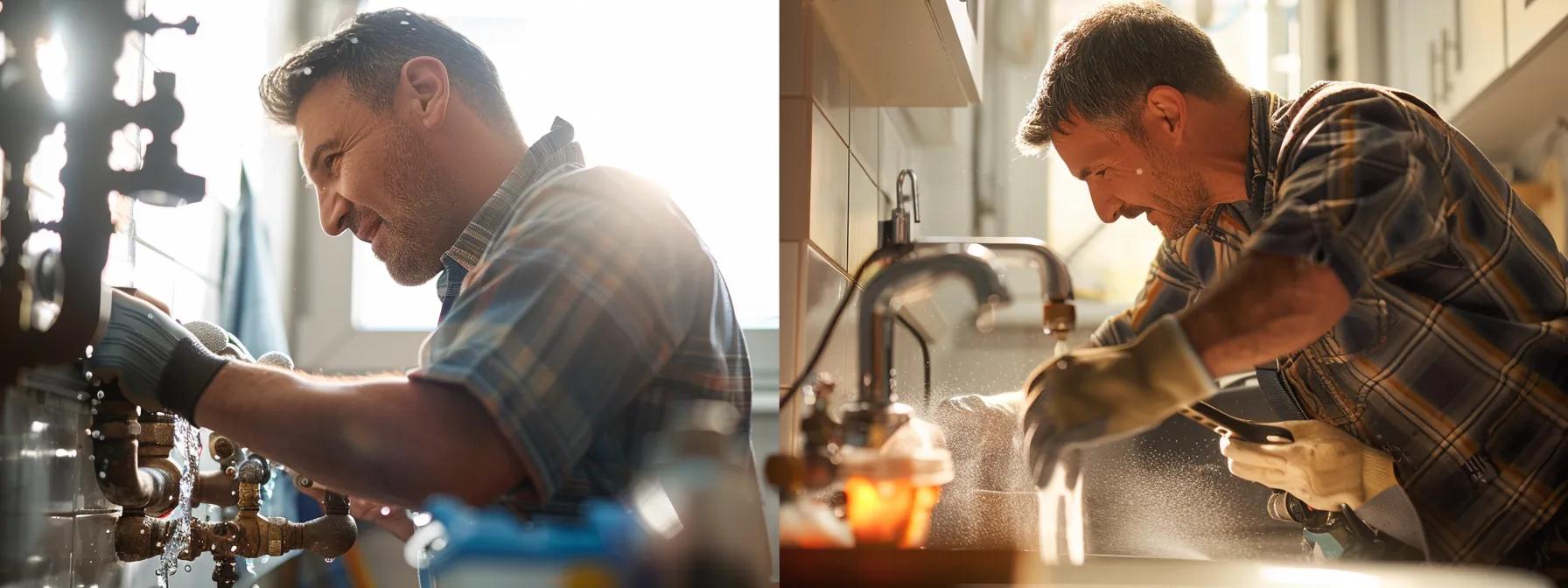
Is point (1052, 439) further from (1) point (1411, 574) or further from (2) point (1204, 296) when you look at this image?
(1) point (1411, 574)

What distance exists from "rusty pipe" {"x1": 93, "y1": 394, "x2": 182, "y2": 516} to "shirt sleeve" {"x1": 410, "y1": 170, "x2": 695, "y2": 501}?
9.5 inches

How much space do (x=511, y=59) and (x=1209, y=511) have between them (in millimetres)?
631

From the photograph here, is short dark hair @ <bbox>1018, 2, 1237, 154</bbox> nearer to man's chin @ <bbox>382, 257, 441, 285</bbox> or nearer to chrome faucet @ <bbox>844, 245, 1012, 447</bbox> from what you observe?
chrome faucet @ <bbox>844, 245, 1012, 447</bbox>

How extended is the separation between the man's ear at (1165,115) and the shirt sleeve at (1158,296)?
76 millimetres

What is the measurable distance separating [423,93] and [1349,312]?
0.69m

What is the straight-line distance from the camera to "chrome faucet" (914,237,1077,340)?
2.91ft

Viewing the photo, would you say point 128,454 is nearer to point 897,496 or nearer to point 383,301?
point 383,301

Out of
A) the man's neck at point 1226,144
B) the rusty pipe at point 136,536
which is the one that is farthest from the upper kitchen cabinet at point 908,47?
the rusty pipe at point 136,536

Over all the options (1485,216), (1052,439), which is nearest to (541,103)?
(1052,439)

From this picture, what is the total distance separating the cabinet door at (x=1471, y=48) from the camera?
0.88m

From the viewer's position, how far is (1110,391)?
0.85 m

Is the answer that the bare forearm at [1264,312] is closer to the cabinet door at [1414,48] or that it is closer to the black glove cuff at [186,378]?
the cabinet door at [1414,48]

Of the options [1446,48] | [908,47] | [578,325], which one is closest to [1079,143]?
[908,47]

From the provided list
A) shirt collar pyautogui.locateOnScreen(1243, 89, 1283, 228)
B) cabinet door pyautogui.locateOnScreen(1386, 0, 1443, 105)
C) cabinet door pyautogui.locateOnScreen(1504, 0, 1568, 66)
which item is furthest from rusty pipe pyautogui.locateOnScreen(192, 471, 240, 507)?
cabinet door pyautogui.locateOnScreen(1504, 0, 1568, 66)
